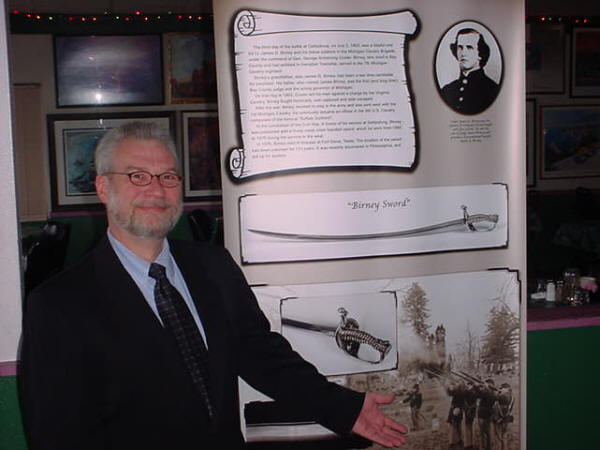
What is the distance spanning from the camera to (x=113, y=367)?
1.51 m

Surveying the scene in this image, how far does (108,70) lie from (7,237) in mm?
5285

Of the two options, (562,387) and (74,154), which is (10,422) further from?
(74,154)

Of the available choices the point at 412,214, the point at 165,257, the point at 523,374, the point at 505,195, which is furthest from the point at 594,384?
the point at 165,257

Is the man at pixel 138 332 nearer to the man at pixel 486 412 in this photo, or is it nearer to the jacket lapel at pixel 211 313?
the jacket lapel at pixel 211 313

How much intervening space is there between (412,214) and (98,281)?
1216 millimetres

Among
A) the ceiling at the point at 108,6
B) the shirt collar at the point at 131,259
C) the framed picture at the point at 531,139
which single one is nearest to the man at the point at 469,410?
the shirt collar at the point at 131,259

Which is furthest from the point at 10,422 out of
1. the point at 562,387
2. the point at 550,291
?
the point at 550,291

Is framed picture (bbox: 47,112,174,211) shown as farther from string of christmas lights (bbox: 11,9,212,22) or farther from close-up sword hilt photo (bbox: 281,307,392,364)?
close-up sword hilt photo (bbox: 281,307,392,364)

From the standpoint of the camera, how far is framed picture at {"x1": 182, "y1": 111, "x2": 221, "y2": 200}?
23.3 ft

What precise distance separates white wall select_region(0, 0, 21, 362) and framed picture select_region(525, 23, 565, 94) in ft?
22.4

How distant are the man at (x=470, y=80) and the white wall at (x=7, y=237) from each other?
5.11 ft

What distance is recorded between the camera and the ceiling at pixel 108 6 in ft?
20.9

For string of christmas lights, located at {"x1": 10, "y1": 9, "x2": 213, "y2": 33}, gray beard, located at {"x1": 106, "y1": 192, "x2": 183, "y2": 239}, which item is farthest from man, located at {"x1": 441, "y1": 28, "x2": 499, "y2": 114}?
string of christmas lights, located at {"x1": 10, "y1": 9, "x2": 213, "y2": 33}

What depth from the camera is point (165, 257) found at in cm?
174
